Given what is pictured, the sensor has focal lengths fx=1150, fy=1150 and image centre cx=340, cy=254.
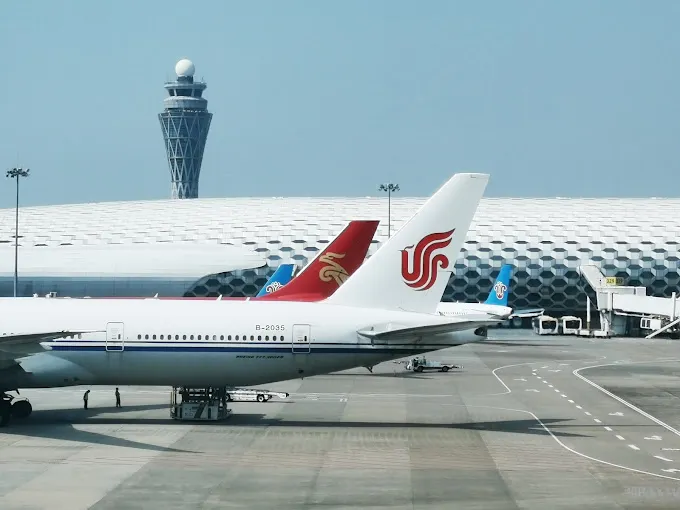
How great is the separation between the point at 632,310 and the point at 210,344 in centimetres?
9341

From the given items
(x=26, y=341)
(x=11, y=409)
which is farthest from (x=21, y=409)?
(x=26, y=341)

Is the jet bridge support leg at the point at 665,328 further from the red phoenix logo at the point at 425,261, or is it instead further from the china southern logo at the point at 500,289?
the red phoenix logo at the point at 425,261

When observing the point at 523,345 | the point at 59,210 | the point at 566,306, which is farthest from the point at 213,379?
the point at 59,210

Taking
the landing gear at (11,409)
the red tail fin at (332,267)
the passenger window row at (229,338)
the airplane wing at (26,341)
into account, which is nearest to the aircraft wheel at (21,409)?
the landing gear at (11,409)

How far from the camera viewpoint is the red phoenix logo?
46500 millimetres

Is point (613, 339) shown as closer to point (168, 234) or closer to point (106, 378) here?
point (168, 234)

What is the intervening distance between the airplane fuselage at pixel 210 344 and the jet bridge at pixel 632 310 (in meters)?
87.0

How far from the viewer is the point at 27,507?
102 feet

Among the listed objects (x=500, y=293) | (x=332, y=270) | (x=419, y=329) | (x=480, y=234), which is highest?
(x=480, y=234)

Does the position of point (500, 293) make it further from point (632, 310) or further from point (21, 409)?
point (21, 409)

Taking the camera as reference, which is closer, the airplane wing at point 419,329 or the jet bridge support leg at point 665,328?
the airplane wing at point 419,329

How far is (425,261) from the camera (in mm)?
46688

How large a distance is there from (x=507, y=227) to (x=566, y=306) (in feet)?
50.1

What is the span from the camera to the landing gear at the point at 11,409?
4588cm
